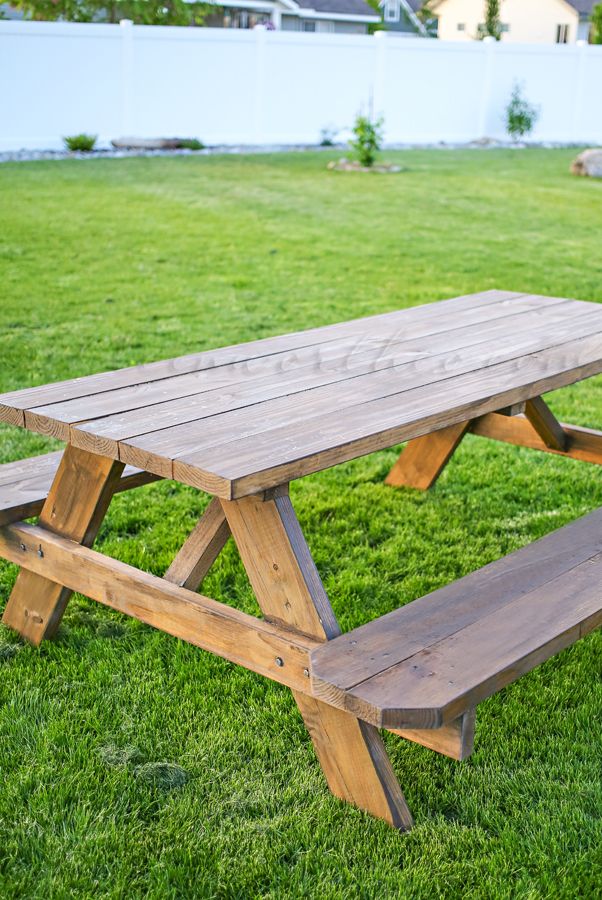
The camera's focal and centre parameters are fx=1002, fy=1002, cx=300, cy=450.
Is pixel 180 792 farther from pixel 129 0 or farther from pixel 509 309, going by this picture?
pixel 129 0

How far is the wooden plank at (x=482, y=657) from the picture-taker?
1.80 m

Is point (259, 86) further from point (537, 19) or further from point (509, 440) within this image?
point (537, 19)

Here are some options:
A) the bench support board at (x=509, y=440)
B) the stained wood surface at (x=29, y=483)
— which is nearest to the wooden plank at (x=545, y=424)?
the bench support board at (x=509, y=440)

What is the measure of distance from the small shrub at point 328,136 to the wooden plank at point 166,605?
1689cm

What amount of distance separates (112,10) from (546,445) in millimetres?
22654

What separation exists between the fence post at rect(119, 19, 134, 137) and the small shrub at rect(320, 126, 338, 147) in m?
3.68

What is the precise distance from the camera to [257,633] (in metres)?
2.15

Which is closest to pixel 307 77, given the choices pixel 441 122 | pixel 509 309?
pixel 441 122

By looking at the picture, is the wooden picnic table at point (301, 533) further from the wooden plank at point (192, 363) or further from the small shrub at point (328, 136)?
the small shrub at point (328, 136)

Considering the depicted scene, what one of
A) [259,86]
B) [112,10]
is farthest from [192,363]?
[112,10]

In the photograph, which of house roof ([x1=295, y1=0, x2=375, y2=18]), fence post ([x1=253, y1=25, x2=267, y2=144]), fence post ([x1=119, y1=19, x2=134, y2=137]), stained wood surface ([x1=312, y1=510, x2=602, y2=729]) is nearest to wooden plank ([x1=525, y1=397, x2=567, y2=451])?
stained wood surface ([x1=312, y1=510, x2=602, y2=729])

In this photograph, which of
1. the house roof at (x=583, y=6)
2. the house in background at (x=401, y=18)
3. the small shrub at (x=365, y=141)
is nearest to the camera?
the small shrub at (x=365, y=141)

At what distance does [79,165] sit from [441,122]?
900 cm

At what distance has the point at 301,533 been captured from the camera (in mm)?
2162
